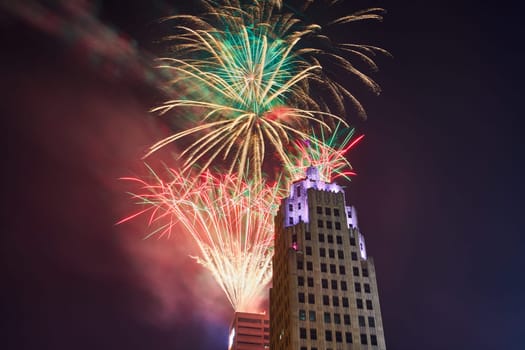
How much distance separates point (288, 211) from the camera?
351ft

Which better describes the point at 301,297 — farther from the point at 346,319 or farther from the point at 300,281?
the point at 346,319

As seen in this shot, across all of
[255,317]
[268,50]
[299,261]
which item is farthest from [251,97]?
[255,317]

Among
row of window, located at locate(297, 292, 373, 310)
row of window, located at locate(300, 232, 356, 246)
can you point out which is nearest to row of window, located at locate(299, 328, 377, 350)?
row of window, located at locate(297, 292, 373, 310)

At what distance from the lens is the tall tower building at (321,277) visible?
295 feet

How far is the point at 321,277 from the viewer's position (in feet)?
314

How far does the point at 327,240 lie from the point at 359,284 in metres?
9.94

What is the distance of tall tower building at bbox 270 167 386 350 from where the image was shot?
8981cm

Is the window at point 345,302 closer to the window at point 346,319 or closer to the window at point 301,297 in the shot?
the window at point 346,319

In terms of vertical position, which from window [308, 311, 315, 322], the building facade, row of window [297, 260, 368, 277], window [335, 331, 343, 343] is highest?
the building facade

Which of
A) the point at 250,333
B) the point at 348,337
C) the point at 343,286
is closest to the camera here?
the point at 348,337

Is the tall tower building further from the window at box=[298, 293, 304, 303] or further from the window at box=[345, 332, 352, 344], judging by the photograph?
the window at box=[345, 332, 352, 344]

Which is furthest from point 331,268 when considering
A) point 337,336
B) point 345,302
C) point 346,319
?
point 337,336

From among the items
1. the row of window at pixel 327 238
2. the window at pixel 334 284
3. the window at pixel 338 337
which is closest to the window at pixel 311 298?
the window at pixel 334 284

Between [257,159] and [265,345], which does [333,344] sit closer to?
[257,159]
